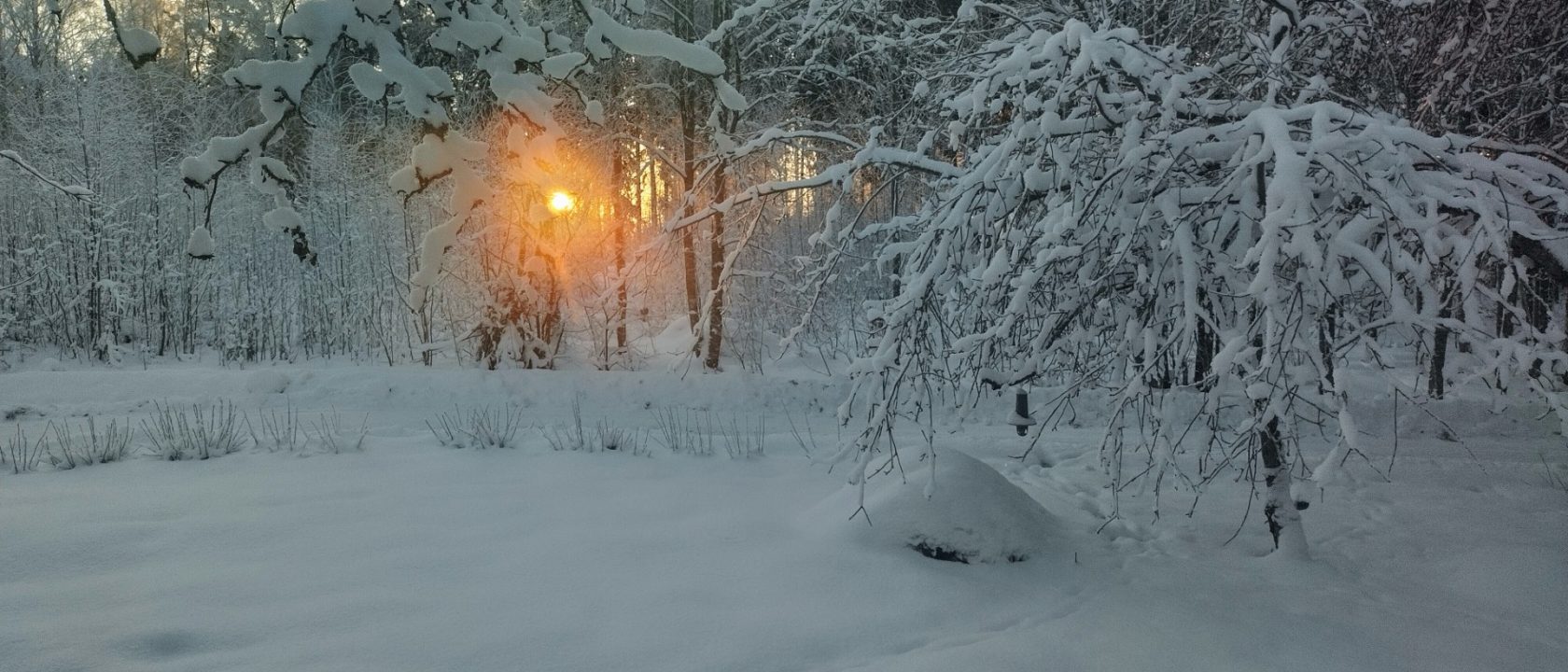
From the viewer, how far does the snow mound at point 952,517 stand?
14.9ft

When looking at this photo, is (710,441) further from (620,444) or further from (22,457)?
(22,457)

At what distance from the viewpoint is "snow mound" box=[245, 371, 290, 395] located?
1066cm

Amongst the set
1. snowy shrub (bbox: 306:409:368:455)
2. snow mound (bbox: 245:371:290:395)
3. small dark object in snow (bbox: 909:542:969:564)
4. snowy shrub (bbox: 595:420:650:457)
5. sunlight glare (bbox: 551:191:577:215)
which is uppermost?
sunlight glare (bbox: 551:191:577:215)

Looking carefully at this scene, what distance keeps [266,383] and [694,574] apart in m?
9.06

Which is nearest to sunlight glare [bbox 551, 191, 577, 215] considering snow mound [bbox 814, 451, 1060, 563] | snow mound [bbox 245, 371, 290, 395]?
snow mound [bbox 814, 451, 1060, 563]

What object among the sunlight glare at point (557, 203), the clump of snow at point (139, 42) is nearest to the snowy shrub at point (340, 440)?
the sunlight glare at point (557, 203)

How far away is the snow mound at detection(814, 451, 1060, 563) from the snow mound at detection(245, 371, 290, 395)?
28.7 feet

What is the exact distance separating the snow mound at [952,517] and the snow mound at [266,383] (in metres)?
8.74

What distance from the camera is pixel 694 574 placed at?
4.12 metres

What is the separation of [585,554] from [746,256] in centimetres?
1048

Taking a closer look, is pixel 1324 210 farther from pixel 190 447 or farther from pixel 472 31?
Result: pixel 190 447

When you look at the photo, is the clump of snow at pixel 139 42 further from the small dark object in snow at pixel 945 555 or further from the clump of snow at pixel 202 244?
the small dark object in snow at pixel 945 555

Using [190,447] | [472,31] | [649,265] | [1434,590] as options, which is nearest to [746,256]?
[649,265]

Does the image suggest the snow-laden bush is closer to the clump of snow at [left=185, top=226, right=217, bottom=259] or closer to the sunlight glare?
the sunlight glare
